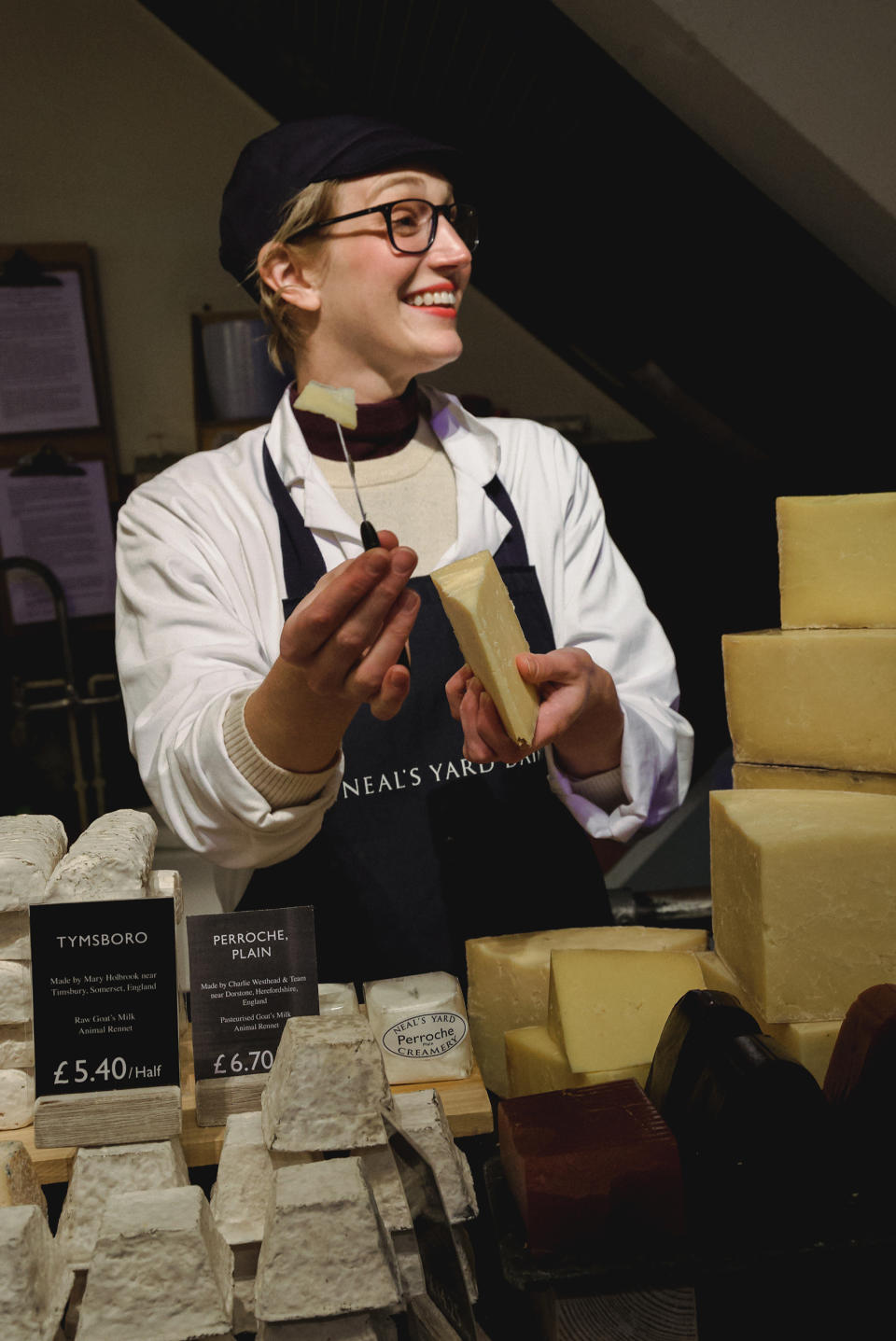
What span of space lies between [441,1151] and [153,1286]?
27 centimetres

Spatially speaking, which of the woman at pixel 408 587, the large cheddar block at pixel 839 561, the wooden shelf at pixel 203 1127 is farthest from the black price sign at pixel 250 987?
the large cheddar block at pixel 839 561

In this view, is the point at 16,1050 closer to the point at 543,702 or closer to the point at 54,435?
the point at 543,702

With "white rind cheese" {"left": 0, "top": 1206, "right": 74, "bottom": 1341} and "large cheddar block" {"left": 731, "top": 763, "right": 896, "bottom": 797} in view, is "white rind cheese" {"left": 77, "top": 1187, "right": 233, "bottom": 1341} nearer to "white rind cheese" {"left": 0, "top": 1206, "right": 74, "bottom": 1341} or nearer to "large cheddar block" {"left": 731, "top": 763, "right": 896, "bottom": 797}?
"white rind cheese" {"left": 0, "top": 1206, "right": 74, "bottom": 1341}

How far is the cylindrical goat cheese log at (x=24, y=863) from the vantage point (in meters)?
1.04

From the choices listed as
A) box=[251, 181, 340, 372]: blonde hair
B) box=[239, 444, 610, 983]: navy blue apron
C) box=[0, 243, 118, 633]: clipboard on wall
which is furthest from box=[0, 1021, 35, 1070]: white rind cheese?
box=[0, 243, 118, 633]: clipboard on wall

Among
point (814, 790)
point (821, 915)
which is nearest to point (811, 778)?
point (814, 790)

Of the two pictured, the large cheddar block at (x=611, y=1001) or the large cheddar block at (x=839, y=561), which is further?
the large cheddar block at (x=839, y=561)

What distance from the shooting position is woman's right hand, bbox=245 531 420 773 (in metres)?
1.14

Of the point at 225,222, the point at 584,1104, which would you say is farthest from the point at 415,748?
the point at 225,222

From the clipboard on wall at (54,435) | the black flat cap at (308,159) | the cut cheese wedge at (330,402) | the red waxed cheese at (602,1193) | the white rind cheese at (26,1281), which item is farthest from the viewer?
the clipboard on wall at (54,435)

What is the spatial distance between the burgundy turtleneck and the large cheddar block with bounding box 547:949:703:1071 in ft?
3.23

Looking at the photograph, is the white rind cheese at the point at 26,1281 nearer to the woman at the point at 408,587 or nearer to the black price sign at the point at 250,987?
the black price sign at the point at 250,987

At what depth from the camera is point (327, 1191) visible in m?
0.82

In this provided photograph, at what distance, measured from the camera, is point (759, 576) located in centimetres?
377
